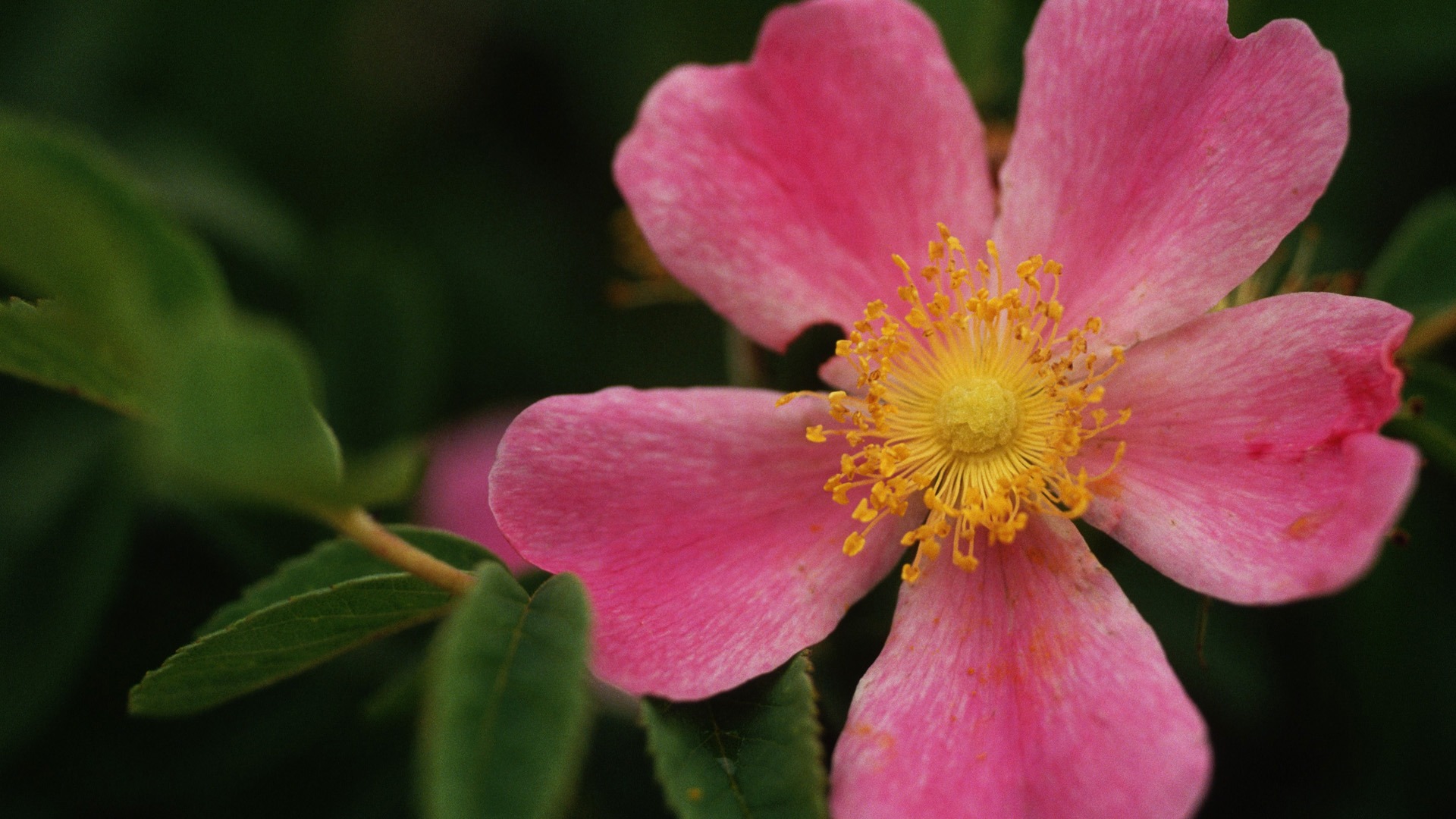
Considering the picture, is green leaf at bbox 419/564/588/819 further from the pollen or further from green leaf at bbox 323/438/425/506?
the pollen

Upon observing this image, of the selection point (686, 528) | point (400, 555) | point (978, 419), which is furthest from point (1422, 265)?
point (400, 555)

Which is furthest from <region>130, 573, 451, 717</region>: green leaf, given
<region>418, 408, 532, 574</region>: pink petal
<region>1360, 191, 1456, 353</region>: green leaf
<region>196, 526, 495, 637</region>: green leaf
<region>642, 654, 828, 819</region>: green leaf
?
<region>1360, 191, 1456, 353</region>: green leaf

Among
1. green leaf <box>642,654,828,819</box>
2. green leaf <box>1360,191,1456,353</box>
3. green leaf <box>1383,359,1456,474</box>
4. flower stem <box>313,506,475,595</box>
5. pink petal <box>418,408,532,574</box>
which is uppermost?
green leaf <box>1360,191,1456,353</box>

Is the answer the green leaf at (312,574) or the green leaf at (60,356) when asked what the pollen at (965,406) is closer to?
the green leaf at (312,574)

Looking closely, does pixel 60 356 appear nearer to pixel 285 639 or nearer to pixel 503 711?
pixel 285 639

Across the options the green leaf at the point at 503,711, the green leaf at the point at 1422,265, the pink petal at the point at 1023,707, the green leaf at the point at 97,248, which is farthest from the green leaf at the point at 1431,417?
the green leaf at the point at 97,248

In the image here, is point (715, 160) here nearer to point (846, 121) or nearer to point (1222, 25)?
point (846, 121)

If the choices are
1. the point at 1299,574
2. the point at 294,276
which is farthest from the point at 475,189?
the point at 1299,574
